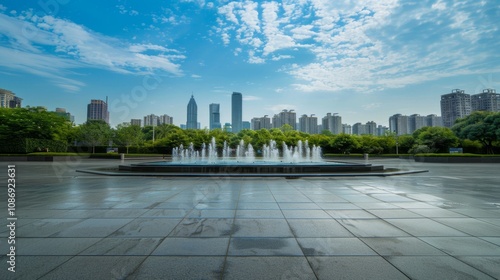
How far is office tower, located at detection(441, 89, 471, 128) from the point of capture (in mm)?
53844

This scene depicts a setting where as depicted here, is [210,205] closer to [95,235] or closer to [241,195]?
[241,195]

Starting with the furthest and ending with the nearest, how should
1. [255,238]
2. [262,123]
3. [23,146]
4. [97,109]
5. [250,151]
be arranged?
[262,123] → [97,109] → [250,151] → [23,146] → [255,238]

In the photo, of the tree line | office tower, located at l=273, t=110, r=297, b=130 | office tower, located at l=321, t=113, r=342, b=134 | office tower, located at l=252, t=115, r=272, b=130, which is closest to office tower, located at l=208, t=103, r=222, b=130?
office tower, located at l=252, t=115, r=272, b=130

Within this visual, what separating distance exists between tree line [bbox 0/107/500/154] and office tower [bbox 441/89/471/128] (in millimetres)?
11007

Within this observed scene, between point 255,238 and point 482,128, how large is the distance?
49.7 meters

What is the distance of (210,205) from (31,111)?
1962 inches

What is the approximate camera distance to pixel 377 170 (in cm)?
1611

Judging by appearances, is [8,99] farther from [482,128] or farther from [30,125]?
[482,128]

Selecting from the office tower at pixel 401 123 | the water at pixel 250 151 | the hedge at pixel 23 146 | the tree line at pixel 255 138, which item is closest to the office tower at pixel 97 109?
the tree line at pixel 255 138

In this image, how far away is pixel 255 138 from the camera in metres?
51.8

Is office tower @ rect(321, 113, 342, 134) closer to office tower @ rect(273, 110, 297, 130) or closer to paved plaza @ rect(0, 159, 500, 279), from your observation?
office tower @ rect(273, 110, 297, 130)

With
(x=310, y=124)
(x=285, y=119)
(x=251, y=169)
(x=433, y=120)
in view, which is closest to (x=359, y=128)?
(x=310, y=124)

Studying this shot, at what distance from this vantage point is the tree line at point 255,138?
3778 cm

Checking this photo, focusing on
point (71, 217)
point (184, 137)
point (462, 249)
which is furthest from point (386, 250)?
point (184, 137)
